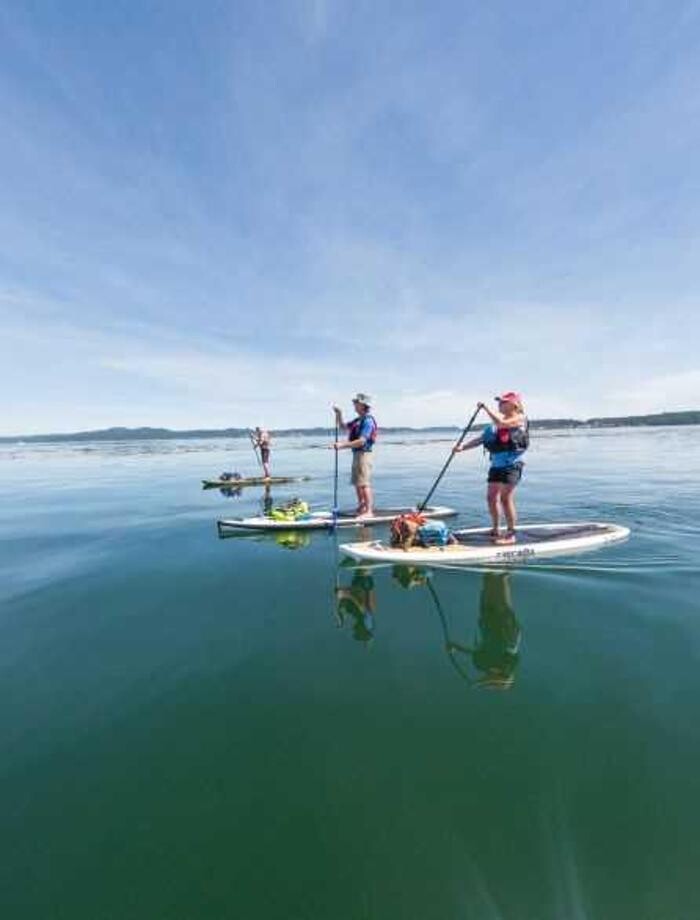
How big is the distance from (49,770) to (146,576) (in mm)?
5417

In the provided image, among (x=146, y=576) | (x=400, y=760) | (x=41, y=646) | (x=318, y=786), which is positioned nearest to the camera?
(x=318, y=786)

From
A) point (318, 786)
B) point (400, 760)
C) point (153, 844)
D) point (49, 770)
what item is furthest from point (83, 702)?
point (400, 760)

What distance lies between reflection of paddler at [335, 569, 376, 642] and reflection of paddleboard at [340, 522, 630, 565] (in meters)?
0.82

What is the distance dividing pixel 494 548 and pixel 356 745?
615cm

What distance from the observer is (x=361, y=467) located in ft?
42.1

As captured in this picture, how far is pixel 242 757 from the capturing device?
4180 mm

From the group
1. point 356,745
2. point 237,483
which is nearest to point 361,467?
point 356,745

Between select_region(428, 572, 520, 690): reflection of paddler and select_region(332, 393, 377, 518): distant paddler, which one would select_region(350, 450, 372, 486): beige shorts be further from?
select_region(428, 572, 520, 690): reflection of paddler

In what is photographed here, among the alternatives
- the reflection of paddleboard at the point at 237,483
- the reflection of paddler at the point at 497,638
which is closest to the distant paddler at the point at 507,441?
the reflection of paddler at the point at 497,638

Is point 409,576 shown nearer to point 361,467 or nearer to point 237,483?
point 361,467

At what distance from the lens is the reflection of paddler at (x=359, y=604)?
666cm

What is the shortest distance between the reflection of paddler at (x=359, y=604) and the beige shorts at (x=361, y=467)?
4.02 m

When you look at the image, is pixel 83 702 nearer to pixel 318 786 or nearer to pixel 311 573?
pixel 318 786

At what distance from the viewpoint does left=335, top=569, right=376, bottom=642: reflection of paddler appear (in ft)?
21.9
